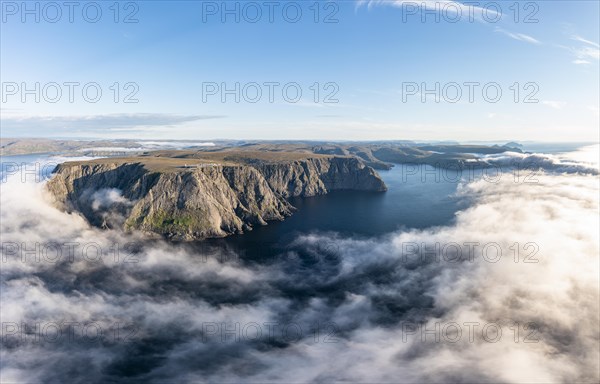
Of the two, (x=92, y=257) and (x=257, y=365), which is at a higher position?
(x=92, y=257)

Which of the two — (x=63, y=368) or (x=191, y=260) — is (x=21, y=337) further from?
(x=191, y=260)

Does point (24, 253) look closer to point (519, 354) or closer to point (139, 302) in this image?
point (139, 302)

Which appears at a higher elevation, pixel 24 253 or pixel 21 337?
pixel 24 253

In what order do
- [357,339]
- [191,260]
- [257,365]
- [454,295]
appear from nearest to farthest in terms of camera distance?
[257,365] → [357,339] → [454,295] → [191,260]

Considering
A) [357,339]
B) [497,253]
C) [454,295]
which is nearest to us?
[357,339]

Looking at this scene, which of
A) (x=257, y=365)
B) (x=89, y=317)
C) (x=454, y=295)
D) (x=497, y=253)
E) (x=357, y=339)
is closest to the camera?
(x=257, y=365)

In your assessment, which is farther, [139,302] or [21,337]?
[139,302]

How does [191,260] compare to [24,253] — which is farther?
[24,253]

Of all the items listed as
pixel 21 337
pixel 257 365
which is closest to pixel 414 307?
pixel 257 365

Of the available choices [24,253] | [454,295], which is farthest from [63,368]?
[454,295]
